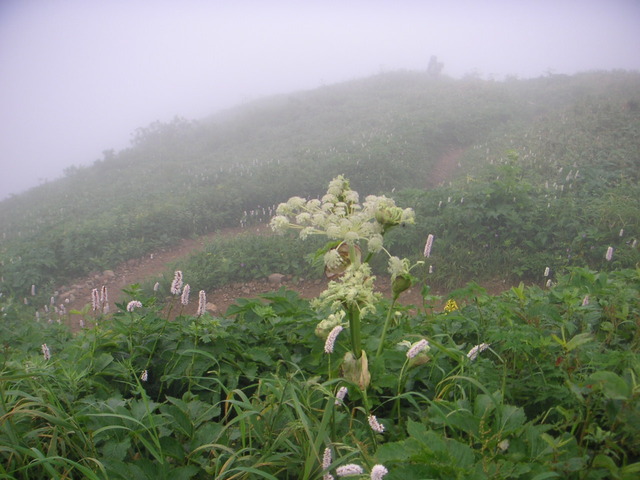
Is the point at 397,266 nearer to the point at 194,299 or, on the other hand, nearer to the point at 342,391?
the point at 342,391

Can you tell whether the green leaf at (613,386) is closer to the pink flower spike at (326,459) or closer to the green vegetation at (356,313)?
the green vegetation at (356,313)

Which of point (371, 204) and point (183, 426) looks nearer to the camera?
point (183, 426)

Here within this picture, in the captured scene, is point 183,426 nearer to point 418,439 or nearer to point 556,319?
point 418,439

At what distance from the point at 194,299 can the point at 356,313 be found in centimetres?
695

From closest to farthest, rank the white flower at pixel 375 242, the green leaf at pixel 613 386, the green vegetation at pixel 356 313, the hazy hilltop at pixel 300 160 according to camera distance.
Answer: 1. the green leaf at pixel 613 386
2. the green vegetation at pixel 356 313
3. the white flower at pixel 375 242
4. the hazy hilltop at pixel 300 160

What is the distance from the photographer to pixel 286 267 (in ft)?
28.3

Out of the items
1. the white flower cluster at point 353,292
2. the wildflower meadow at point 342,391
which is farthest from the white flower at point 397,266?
the white flower cluster at point 353,292

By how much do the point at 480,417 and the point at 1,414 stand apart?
2.04m

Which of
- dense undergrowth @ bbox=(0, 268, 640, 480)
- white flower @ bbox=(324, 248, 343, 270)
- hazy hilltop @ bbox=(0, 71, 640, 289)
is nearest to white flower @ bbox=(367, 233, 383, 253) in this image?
white flower @ bbox=(324, 248, 343, 270)

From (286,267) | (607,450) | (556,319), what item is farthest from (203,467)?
(286,267)

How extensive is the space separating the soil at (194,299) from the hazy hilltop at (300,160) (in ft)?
1.43

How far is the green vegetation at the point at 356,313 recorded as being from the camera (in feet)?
5.30

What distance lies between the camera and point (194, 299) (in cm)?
827

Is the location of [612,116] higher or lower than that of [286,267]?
higher
